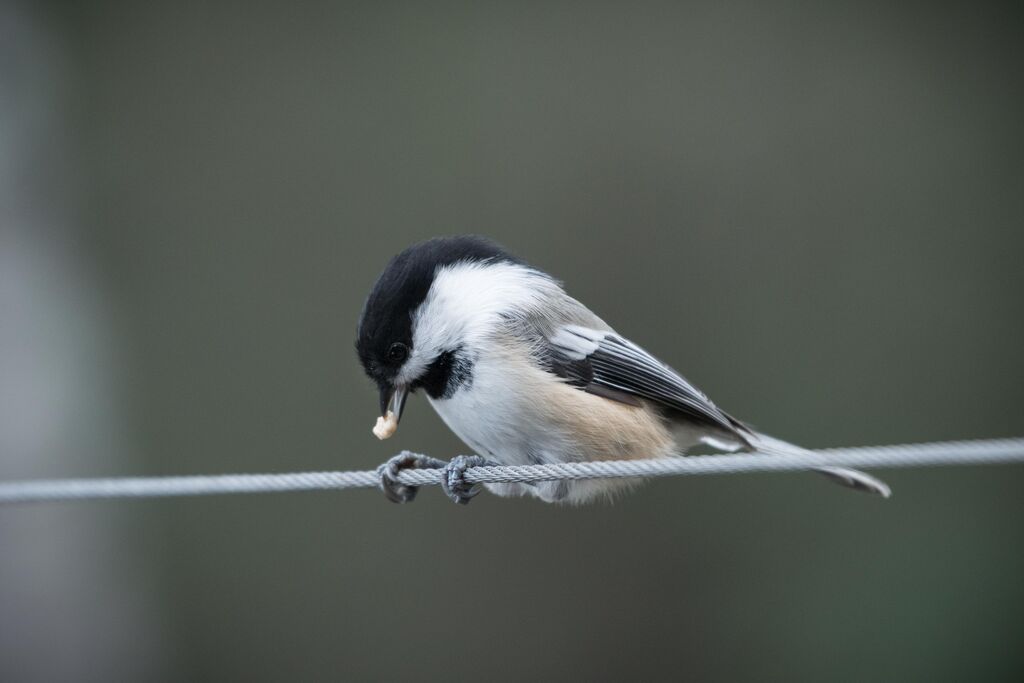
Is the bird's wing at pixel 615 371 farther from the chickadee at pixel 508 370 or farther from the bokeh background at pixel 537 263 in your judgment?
the bokeh background at pixel 537 263

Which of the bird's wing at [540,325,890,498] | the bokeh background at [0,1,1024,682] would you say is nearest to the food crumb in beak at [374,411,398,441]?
the bird's wing at [540,325,890,498]

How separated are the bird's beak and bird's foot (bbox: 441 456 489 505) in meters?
0.16

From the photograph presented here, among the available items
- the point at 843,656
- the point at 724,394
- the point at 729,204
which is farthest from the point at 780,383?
the point at 843,656

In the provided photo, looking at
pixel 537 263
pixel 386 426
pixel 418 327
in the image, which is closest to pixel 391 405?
pixel 386 426

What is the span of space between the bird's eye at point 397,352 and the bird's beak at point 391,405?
2.7 inches

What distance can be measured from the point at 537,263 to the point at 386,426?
76.1 inches

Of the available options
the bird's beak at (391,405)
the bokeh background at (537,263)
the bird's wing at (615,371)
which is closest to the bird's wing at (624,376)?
the bird's wing at (615,371)

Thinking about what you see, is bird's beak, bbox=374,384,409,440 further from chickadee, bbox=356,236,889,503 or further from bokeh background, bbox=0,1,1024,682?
bokeh background, bbox=0,1,1024,682

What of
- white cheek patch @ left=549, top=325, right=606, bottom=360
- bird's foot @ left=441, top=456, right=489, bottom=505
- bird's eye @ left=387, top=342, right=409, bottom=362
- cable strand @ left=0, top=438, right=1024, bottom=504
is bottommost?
bird's foot @ left=441, top=456, right=489, bottom=505

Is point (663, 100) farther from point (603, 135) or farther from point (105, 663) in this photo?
point (105, 663)

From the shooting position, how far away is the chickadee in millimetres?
1754

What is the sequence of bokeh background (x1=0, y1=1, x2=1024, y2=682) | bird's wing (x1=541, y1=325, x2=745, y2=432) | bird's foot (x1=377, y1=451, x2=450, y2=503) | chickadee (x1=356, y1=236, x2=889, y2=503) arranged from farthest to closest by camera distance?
bokeh background (x1=0, y1=1, x2=1024, y2=682) → bird's wing (x1=541, y1=325, x2=745, y2=432) → chickadee (x1=356, y1=236, x2=889, y2=503) → bird's foot (x1=377, y1=451, x2=450, y2=503)

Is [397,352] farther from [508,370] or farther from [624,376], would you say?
[624,376]

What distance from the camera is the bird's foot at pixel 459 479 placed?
5.54ft
